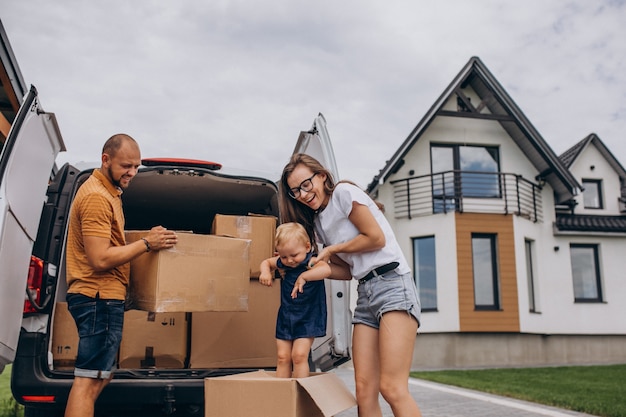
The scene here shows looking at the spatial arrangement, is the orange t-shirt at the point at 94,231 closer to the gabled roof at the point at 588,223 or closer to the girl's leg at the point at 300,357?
the girl's leg at the point at 300,357

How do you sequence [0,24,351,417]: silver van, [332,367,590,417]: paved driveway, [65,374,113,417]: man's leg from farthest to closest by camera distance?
[332,367,590,417]: paved driveway
[0,24,351,417]: silver van
[65,374,113,417]: man's leg

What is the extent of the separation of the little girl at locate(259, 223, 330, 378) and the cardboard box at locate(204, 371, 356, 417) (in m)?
0.37

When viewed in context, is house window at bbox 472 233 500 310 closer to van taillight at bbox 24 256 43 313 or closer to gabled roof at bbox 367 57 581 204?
gabled roof at bbox 367 57 581 204

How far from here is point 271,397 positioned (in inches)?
112

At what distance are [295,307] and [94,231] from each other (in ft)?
3.73

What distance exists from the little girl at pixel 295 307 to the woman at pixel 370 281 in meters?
0.16

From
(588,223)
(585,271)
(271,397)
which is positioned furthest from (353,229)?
(585,271)

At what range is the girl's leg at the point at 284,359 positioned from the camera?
3.42 metres

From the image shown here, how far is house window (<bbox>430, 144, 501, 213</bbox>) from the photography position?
698 inches

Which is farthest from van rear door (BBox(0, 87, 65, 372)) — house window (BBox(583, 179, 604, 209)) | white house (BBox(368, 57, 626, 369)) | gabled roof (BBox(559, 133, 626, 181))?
house window (BBox(583, 179, 604, 209))

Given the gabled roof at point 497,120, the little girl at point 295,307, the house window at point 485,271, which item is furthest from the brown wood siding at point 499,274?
the little girl at point 295,307

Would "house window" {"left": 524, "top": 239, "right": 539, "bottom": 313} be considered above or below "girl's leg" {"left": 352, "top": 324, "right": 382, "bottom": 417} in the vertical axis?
above

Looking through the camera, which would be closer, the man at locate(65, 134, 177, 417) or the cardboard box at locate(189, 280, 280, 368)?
the man at locate(65, 134, 177, 417)

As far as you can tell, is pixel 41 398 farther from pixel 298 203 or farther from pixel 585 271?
pixel 585 271
